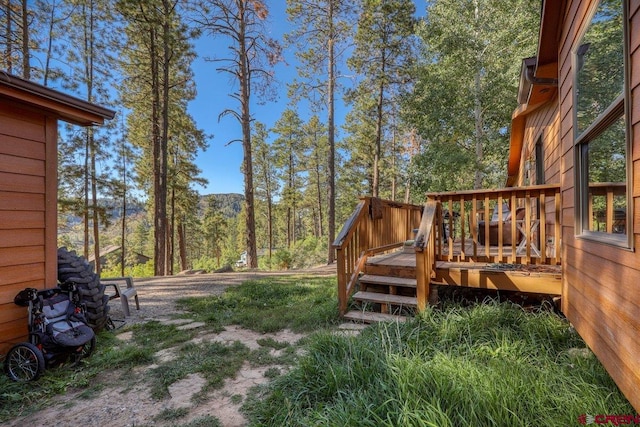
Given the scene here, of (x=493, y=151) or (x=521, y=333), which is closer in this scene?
(x=521, y=333)

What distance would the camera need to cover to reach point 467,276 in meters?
3.84

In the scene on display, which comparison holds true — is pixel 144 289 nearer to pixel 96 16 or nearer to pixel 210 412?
pixel 210 412

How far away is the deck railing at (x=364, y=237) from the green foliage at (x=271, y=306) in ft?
1.67

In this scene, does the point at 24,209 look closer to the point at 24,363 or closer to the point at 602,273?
the point at 24,363

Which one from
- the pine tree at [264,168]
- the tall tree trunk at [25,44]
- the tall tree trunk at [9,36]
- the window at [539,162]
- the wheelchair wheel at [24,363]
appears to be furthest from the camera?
the pine tree at [264,168]

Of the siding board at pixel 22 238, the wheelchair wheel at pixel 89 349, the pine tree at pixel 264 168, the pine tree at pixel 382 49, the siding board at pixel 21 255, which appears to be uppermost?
the pine tree at pixel 382 49

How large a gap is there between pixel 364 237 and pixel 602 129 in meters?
3.30

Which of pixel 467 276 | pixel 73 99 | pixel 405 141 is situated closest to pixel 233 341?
pixel 467 276

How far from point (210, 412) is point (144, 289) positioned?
18.7ft

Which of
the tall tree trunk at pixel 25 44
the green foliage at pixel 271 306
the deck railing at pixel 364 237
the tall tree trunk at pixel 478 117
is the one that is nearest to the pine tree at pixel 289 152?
the tall tree trunk at pixel 478 117

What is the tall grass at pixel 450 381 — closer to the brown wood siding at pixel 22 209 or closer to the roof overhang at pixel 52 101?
the brown wood siding at pixel 22 209

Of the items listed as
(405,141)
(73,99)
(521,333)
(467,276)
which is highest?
(405,141)

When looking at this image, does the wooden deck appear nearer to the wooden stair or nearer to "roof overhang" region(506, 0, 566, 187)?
the wooden stair

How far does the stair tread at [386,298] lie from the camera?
3.89 meters
